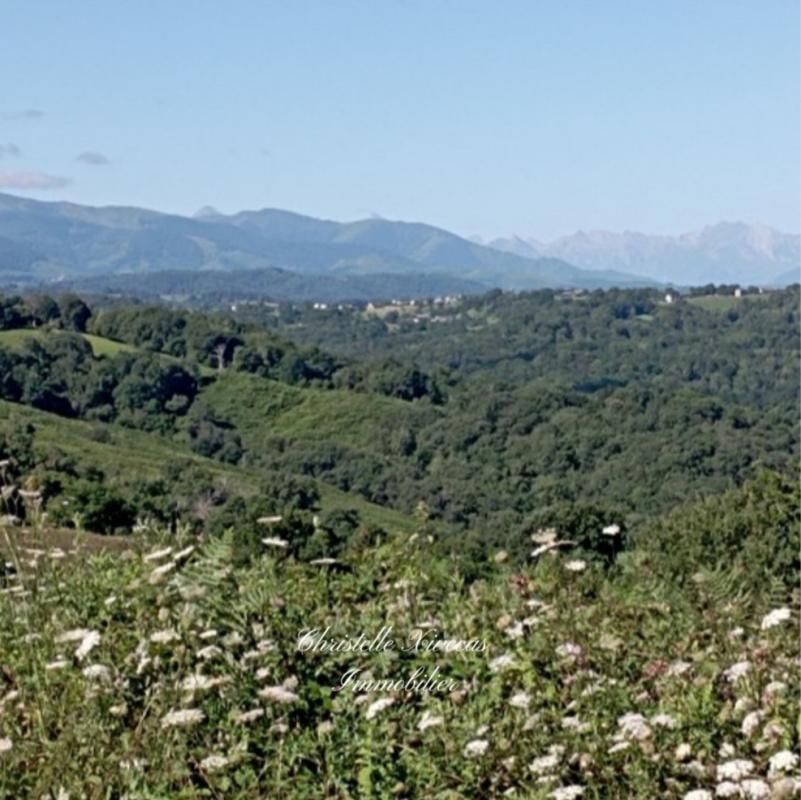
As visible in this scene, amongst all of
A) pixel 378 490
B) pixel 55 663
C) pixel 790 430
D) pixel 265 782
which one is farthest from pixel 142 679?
pixel 790 430

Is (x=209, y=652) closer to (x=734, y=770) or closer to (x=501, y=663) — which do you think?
(x=501, y=663)

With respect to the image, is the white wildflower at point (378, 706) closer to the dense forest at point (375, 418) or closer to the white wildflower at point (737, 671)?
the white wildflower at point (737, 671)

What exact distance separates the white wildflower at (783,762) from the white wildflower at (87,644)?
170 cm

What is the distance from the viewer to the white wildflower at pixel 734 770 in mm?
3209

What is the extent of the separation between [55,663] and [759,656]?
1851 mm

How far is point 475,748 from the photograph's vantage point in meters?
3.39

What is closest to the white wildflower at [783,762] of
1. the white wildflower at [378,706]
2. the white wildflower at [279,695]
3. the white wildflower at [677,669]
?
the white wildflower at [677,669]

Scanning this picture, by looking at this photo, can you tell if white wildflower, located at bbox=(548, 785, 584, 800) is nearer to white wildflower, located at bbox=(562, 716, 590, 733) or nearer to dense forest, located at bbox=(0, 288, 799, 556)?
white wildflower, located at bbox=(562, 716, 590, 733)

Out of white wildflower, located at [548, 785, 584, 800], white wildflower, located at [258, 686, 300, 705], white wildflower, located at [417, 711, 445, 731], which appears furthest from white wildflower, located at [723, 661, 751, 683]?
white wildflower, located at [258, 686, 300, 705]

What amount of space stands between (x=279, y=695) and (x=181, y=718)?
12.0 inches

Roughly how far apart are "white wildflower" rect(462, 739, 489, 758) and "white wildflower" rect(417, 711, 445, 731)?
95mm

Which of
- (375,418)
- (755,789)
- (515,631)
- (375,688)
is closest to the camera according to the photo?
(755,789)

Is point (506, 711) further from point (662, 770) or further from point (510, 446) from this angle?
point (510, 446)

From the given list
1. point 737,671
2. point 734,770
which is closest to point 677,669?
point 737,671
